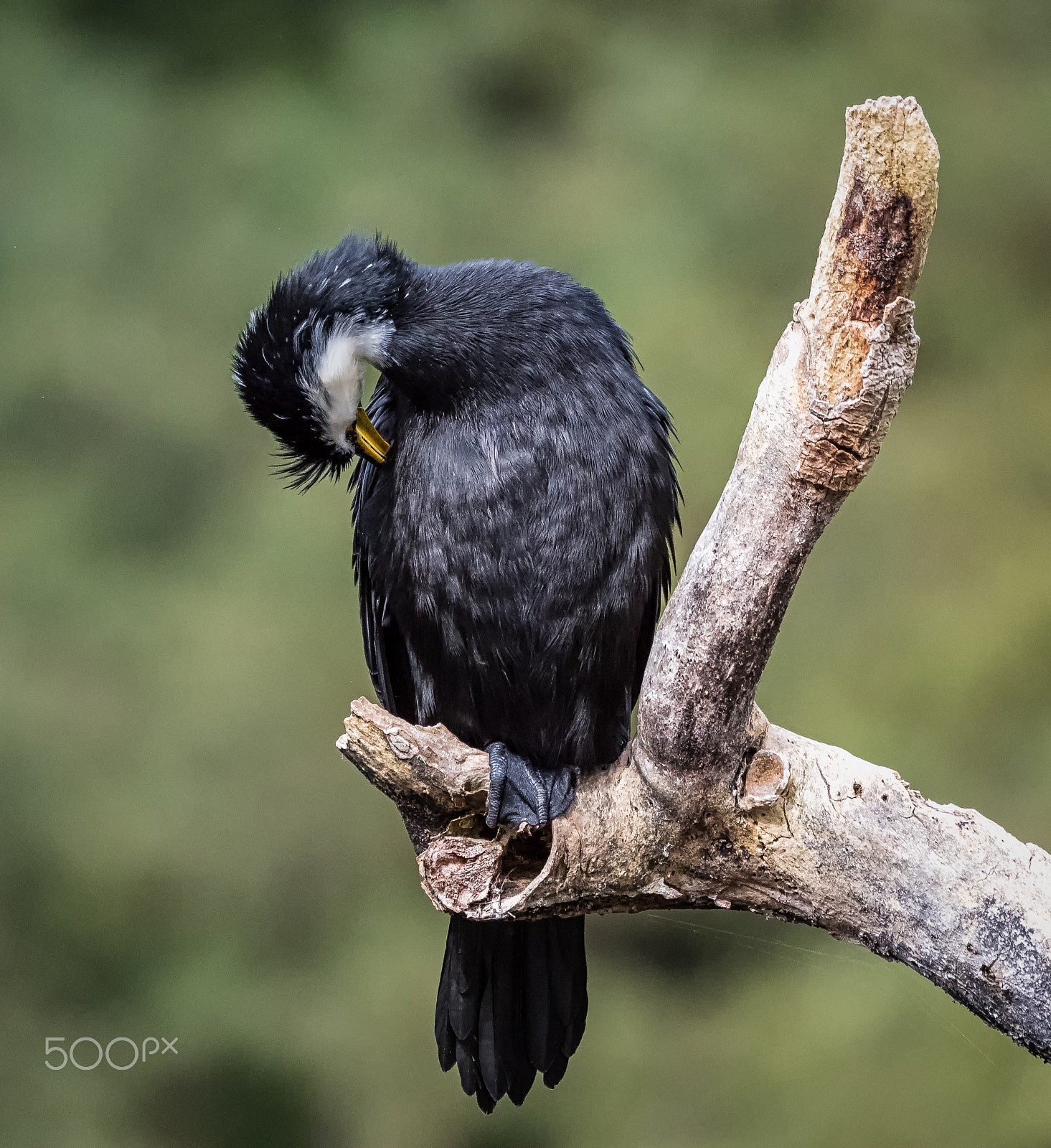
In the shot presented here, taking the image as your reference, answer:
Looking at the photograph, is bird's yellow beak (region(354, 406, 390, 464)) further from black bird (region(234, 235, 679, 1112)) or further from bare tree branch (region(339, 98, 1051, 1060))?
bare tree branch (region(339, 98, 1051, 1060))

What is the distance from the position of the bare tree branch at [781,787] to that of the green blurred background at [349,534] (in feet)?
3.62

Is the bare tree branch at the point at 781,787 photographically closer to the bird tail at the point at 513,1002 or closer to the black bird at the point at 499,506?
the black bird at the point at 499,506

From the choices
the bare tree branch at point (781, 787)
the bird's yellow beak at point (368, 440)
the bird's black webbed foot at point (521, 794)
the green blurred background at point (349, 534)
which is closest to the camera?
the bare tree branch at point (781, 787)

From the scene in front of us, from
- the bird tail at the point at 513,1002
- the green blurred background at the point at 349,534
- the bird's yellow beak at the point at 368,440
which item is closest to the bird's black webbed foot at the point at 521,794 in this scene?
the bird tail at the point at 513,1002

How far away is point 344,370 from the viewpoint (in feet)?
5.65

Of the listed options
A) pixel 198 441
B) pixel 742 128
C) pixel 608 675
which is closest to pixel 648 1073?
pixel 608 675

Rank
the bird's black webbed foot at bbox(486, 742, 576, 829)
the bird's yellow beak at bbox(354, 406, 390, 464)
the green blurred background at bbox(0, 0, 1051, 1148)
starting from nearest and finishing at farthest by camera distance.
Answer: the bird's black webbed foot at bbox(486, 742, 576, 829)
the bird's yellow beak at bbox(354, 406, 390, 464)
the green blurred background at bbox(0, 0, 1051, 1148)

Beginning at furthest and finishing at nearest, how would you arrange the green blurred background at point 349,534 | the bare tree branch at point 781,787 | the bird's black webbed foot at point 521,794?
the green blurred background at point 349,534
the bird's black webbed foot at point 521,794
the bare tree branch at point 781,787

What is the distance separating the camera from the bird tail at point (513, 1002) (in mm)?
1901

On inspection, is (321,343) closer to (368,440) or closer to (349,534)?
(368,440)

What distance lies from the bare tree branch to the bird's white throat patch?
0.47 metres

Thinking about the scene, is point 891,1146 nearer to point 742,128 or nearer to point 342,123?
point 742,128

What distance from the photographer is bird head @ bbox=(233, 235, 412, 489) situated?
1696mm

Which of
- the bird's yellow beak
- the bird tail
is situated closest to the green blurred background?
the bird tail
